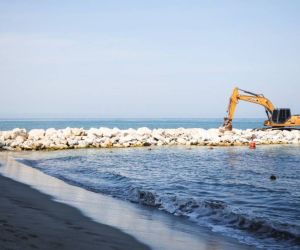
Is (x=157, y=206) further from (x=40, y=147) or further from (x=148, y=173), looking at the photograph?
(x=40, y=147)

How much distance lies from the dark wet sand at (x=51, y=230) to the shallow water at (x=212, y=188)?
2.61 metres

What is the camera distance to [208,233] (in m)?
8.48

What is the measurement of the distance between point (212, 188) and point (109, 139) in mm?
22471

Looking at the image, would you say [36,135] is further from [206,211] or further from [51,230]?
[51,230]

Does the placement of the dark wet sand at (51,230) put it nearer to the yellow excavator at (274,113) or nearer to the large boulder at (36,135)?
the large boulder at (36,135)

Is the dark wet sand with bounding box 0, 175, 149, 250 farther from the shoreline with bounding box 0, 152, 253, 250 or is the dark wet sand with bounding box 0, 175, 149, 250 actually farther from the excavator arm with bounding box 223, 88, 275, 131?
the excavator arm with bounding box 223, 88, 275, 131

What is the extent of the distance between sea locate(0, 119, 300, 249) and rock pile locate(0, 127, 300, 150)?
847 cm

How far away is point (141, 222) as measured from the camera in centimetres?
910

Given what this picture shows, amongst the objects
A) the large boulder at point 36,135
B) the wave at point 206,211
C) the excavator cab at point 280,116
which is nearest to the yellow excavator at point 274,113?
the excavator cab at point 280,116

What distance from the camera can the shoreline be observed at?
7.44m

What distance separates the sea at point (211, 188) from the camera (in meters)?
9.14

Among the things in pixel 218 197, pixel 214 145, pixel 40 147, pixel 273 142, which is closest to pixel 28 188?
pixel 218 197

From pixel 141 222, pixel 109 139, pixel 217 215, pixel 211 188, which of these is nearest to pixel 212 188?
pixel 211 188

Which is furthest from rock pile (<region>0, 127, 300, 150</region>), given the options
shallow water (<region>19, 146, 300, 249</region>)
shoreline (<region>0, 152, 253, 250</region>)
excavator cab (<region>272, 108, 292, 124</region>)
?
shoreline (<region>0, 152, 253, 250</region>)
